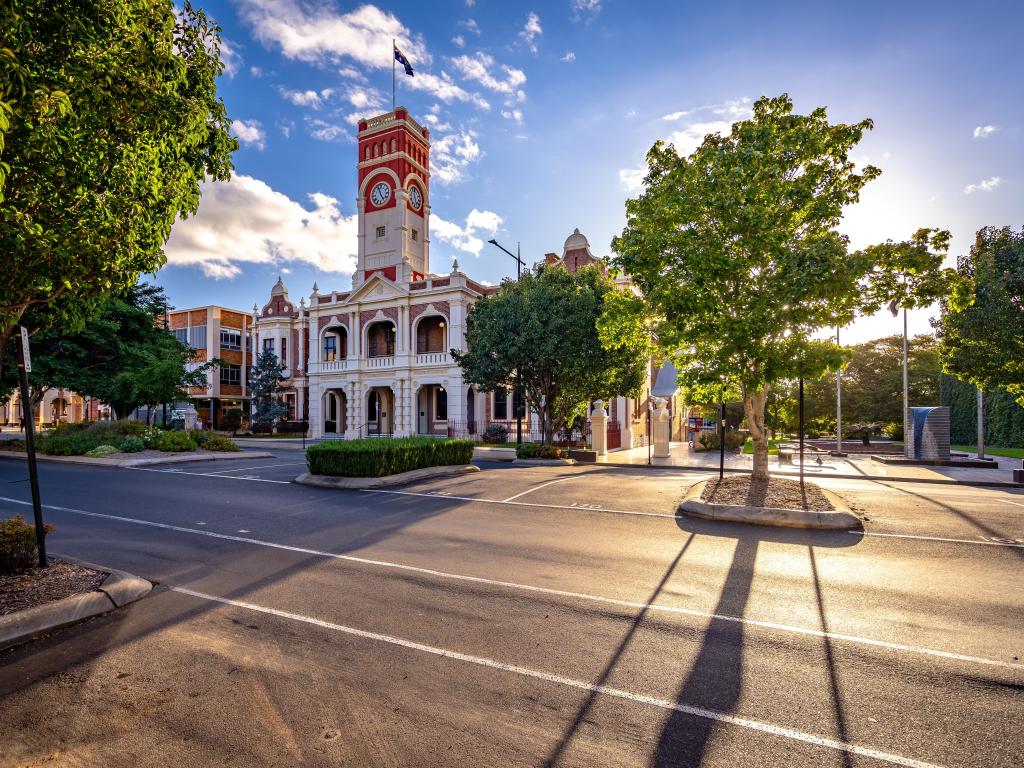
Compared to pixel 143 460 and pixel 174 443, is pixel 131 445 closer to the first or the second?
pixel 174 443

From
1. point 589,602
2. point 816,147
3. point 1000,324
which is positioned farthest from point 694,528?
point 1000,324

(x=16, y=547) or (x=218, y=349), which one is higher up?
(x=218, y=349)

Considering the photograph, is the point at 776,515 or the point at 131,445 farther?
the point at 131,445

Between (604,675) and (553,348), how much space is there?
58.8 feet

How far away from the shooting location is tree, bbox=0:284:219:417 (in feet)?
82.3

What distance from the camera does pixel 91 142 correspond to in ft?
16.0

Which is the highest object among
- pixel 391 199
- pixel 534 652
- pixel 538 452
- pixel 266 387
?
pixel 391 199

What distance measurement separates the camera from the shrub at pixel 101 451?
20844 mm

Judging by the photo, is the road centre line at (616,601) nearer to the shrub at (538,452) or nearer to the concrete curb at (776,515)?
the concrete curb at (776,515)

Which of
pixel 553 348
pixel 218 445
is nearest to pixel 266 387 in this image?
pixel 218 445

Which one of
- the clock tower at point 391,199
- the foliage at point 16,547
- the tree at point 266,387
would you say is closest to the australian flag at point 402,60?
the clock tower at point 391,199

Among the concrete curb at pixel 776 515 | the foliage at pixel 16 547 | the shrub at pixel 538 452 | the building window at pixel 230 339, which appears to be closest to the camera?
the foliage at pixel 16 547

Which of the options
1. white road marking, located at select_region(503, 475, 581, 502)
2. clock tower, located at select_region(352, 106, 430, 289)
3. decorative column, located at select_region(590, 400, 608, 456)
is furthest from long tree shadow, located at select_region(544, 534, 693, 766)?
clock tower, located at select_region(352, 106, 430, 289)

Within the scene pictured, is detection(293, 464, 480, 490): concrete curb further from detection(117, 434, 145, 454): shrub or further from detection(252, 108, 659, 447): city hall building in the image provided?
detection(252, 108, 659, 447): city hall building
